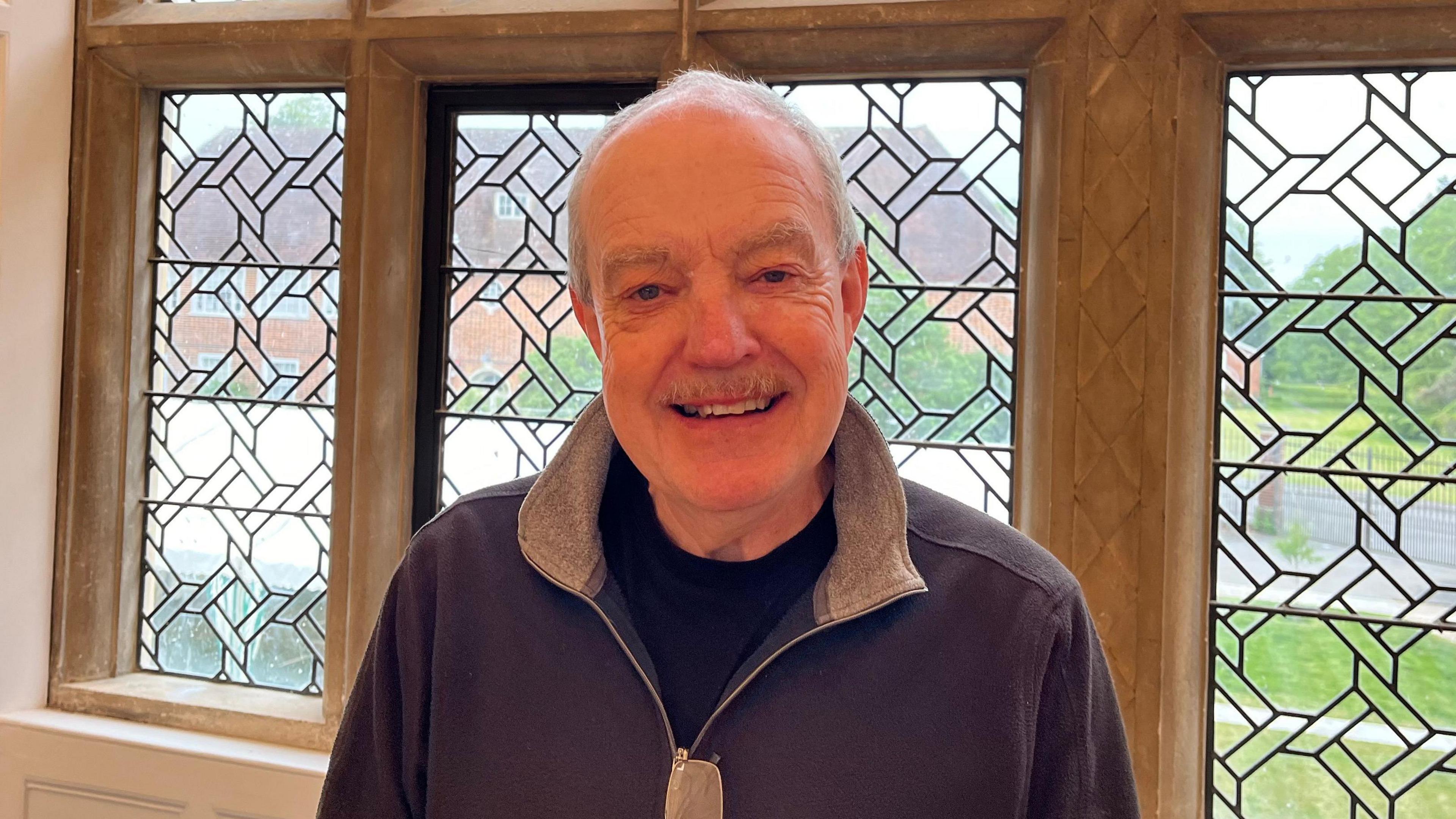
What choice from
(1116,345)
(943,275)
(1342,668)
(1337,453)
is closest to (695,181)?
(1116,345)

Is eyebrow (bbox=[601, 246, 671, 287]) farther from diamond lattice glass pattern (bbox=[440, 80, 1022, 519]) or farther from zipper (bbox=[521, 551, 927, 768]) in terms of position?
diamond lattice glass pattern (bbox=[440, 80, 1022, 519])

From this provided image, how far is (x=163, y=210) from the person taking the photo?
2.90 m

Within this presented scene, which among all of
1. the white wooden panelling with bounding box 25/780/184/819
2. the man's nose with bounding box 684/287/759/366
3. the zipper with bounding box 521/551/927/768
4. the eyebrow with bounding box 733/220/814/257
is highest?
the eyebrow with bounding box 733/220/814/257

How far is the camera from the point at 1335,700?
216 cm

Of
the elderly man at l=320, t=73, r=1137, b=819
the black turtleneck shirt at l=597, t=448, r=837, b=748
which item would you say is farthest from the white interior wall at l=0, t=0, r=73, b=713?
the black turtleneck shirt at l=597, t=448, r=837, b=748

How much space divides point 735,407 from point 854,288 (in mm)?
218

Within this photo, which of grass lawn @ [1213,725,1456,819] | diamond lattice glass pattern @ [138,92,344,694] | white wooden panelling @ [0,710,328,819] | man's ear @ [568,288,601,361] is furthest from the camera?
diamond lattice glass pattern @ [138,92,344,694]

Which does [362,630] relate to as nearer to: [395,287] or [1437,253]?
[395,287]

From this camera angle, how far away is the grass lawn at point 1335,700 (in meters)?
2.11

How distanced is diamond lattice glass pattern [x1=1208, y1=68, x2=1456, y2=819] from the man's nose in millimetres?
1640

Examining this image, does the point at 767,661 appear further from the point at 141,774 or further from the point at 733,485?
the point at 141,774

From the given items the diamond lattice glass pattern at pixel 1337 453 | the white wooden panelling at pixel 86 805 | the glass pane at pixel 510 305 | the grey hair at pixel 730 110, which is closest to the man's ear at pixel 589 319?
the grey hair at pixel 730 110

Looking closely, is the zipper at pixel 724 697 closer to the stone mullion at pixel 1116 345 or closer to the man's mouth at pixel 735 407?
the man's mouth at pixel 735 407

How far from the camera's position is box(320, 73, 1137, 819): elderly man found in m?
0.94
